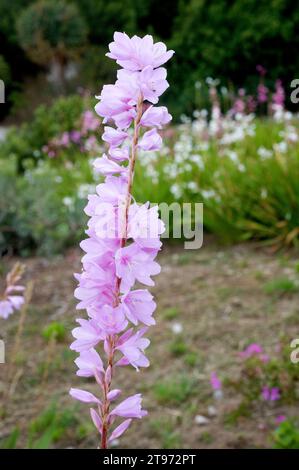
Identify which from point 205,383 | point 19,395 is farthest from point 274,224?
point 19,395

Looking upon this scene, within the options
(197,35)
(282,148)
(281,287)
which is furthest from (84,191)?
(197,35)

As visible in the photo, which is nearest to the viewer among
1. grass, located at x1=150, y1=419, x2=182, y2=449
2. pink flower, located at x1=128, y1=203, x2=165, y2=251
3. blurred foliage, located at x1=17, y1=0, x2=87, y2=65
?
pink flower, located at x1=128, y1=203, x2=165, y2=251

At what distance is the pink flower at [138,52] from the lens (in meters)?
0.85

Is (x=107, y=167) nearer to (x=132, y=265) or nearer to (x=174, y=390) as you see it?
(x=132, y=265)

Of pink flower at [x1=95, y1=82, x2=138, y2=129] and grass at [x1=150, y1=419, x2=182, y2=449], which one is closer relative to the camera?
pink flower at [x1=95, y1=82, x2=138, y2=129]

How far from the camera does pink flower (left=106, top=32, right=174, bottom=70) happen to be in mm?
853

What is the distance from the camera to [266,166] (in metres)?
5.12

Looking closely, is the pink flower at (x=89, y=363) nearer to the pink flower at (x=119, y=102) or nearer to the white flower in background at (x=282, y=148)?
the pink flower at (x=119, y=102)

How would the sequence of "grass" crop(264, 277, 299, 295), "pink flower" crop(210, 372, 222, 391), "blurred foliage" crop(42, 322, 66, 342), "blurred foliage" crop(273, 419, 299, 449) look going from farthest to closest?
"grass" crop(264, 277, 299, 295), "blurred foliage" crop(42, 322, 66, 342), "pink flower" crop(210, 372, 222, 391), "blurred foliage" crop(273, 419, 299, 449)

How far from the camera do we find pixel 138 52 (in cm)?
86

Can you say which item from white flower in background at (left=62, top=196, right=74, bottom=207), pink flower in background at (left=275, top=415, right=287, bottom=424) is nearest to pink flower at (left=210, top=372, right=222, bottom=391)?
pink flower in background at (left=275, top=415, right=287, bottom=424)

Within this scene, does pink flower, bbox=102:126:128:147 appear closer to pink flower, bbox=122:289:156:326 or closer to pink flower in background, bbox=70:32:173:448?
pink flower in background, bbox=70:32:173:448
